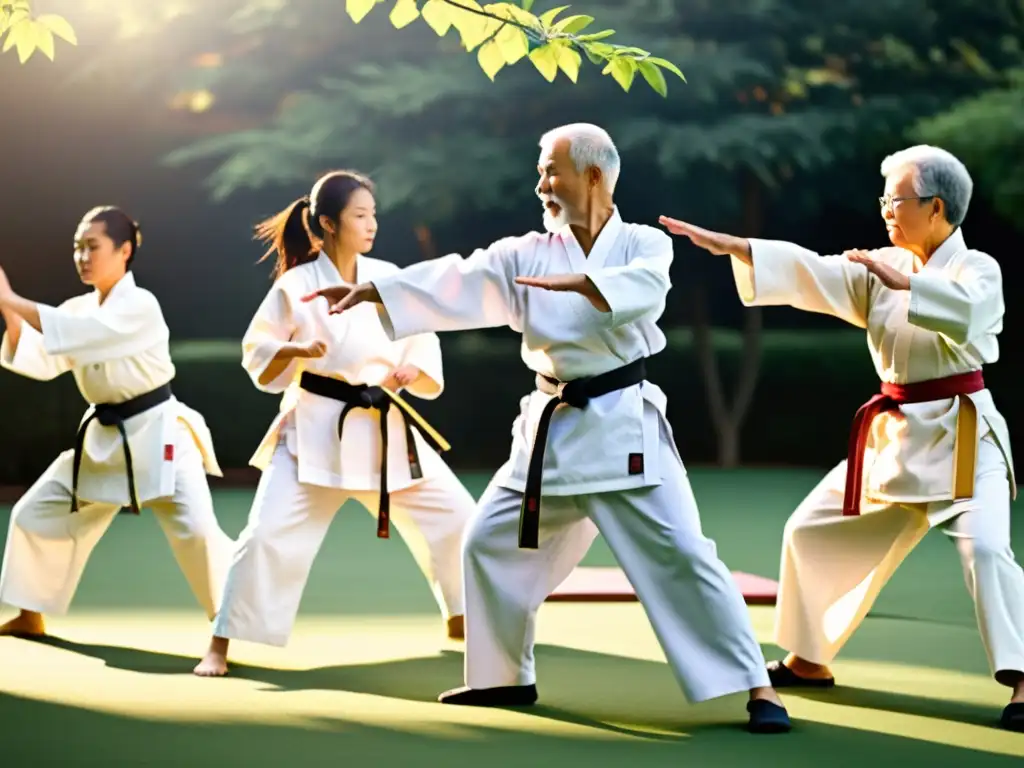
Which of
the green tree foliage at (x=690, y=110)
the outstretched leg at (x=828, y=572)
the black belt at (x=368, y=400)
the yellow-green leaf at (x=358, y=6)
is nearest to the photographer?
the yellow-green leaf at (x=358, y=6)

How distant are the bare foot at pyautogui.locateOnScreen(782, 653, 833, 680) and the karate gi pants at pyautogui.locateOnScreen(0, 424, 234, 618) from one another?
1717mm

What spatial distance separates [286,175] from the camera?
1178 centimetres

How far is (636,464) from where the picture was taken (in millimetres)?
3865

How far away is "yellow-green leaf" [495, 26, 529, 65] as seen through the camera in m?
3.87

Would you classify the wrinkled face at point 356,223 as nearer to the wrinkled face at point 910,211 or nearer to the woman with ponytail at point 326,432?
the woman with ponytail at point 326,432

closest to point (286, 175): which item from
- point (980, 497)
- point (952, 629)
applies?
point (952, 629)

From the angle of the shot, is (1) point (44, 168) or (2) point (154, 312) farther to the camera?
(1) point (44, 168)

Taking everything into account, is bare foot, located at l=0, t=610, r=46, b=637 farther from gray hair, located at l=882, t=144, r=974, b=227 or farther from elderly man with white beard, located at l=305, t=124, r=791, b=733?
gray hair, located at l=882, t=144, r=974, b=227

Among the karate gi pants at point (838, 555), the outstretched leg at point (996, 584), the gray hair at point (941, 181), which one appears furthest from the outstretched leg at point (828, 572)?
the gray hair at point (941, 181)

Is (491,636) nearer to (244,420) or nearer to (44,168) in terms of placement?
(244,420)

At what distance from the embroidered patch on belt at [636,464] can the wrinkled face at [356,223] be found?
1.30 meters

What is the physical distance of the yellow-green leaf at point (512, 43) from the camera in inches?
152

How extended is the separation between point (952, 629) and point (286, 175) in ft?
24.6

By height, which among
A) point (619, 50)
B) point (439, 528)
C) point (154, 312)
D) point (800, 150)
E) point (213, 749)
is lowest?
point (213, 749)
